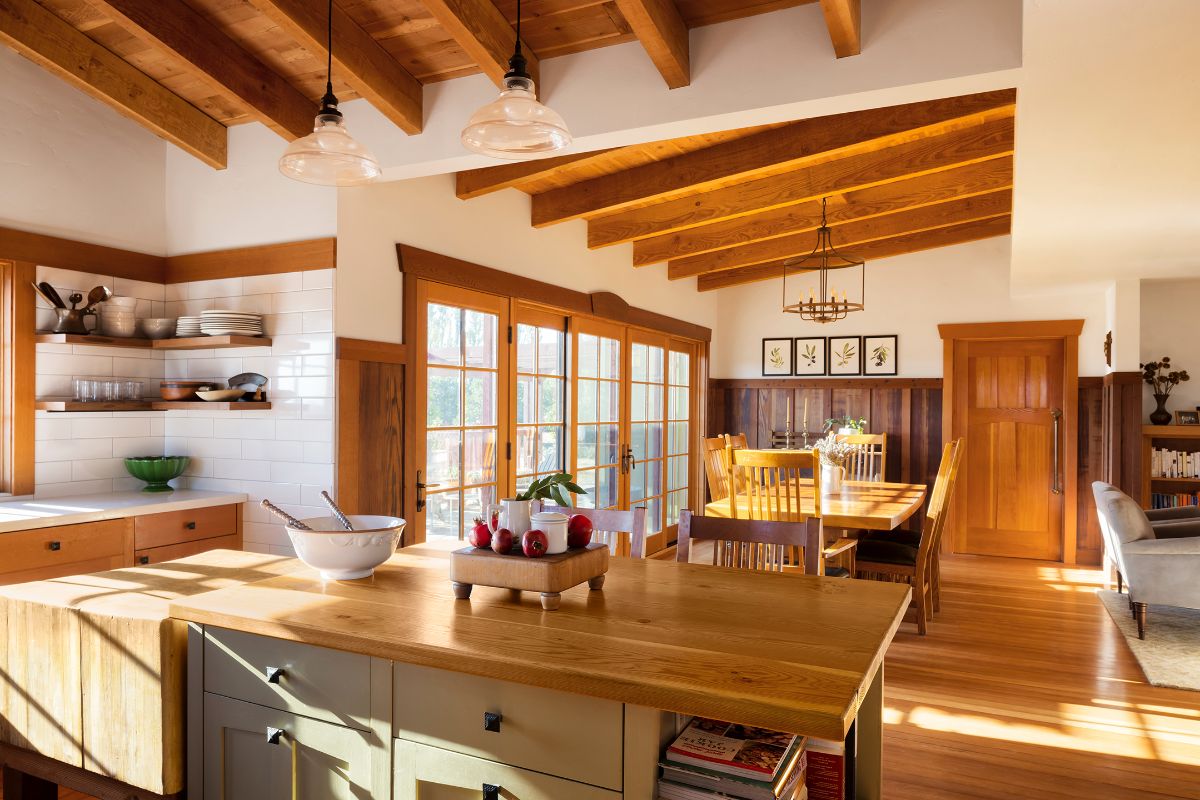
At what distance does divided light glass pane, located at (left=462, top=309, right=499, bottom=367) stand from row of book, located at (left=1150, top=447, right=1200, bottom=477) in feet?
16.6

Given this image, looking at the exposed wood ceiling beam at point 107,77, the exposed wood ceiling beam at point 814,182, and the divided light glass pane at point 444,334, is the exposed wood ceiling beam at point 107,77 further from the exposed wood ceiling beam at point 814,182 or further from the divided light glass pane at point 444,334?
the exposed wood ceiling beam at point 814,182

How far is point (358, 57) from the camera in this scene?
111 inches

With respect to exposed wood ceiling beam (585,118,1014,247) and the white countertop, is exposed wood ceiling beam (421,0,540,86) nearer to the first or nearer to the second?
the white countertop

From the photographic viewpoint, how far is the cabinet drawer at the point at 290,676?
63.6 inches

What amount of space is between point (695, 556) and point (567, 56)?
4.90 meters

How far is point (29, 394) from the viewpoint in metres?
3.37

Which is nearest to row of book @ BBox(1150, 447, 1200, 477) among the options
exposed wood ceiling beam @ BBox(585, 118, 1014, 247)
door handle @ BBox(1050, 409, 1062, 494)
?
door handle @ BBox(1050, 409, 1062, 494)

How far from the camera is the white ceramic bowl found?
6.52 feet

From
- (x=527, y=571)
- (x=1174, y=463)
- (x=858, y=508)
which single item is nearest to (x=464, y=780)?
(x=527, y=571)

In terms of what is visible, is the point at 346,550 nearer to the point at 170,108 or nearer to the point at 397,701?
the point at 397,701

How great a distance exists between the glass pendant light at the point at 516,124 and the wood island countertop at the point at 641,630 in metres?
1.07

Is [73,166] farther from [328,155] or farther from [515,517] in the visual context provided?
[515,517]

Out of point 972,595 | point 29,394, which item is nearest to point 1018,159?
point 972,595

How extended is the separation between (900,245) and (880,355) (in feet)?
3.26
